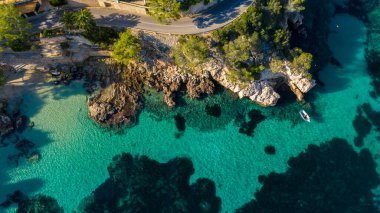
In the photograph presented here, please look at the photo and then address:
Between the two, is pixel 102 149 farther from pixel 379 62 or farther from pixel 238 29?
pixel 379 62

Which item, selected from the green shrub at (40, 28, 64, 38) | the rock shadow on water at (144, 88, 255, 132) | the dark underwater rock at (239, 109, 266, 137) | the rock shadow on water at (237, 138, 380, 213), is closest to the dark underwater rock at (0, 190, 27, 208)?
the rock shadow on water at (144, 88, 255, 132)

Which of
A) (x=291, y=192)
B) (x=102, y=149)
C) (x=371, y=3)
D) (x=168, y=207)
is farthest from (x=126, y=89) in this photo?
(x=371, y=3)

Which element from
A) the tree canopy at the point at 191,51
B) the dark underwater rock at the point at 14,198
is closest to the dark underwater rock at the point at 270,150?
the tree canopy at the point at 191,51

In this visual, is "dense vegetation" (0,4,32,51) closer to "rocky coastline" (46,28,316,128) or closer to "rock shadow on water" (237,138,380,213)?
"rocky coastline" (46,28,316,128)

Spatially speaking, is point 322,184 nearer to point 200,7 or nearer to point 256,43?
point 256,43

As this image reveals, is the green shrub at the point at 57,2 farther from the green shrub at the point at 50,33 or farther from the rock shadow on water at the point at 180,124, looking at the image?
the rock shadow on water at the point at 180,124

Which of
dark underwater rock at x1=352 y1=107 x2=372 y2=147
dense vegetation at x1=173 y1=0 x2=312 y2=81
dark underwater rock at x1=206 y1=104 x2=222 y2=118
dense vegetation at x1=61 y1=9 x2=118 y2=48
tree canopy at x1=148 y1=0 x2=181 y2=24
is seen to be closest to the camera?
dense vegetation at x1=61 y1=9 x2=118 y2=48

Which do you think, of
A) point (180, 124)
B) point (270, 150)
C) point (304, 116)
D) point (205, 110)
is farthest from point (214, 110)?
point (304, 116)
